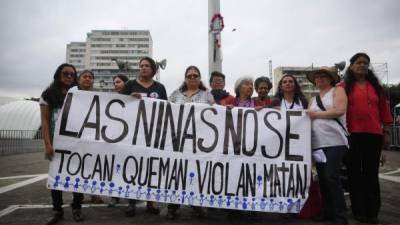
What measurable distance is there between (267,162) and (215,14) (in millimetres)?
4397

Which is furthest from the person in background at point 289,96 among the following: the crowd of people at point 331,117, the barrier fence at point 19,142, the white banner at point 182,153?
the barrier fence at point 19,142

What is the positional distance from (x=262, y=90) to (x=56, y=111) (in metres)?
2.88

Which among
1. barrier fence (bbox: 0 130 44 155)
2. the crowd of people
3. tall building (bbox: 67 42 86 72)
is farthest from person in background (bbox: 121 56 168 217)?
tall building (bbox: 67 42 86 72)

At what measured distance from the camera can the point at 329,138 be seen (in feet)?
11.8

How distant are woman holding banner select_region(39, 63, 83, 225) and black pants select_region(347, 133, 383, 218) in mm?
3564

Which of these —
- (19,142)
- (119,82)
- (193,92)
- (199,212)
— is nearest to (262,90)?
(193,92)

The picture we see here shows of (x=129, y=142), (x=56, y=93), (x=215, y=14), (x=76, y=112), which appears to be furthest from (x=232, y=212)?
(x=215, y=14)

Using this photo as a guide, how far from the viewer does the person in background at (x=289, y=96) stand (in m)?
4.12

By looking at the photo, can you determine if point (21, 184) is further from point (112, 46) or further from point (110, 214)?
point (112, 46)

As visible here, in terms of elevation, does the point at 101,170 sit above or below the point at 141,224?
above

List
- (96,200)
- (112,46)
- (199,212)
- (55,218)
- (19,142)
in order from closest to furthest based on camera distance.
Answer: (55,218) < (199,212) < (96,200) < (19,142) < (112,46)

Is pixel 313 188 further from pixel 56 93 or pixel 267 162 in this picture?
pixel 56 93

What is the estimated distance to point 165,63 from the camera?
14.1 m

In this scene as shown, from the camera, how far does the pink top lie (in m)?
3.87
